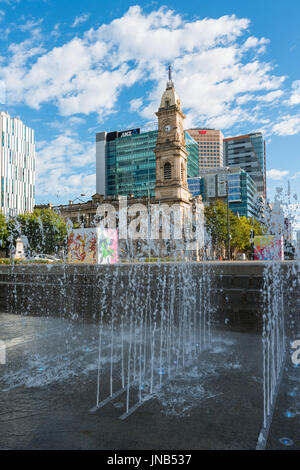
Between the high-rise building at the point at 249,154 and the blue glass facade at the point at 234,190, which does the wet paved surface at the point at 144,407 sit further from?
the high-rise building at the point at 249,154

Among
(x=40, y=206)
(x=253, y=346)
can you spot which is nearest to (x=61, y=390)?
(x=253, y=346)

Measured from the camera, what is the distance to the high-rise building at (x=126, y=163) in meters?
81.6

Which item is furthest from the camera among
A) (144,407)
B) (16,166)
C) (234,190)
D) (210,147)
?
(210,147)

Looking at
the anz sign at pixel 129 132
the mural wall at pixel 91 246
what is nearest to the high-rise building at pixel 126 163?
the anz sign at pixel 129 132

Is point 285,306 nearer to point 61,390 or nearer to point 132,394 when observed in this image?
point 132,394

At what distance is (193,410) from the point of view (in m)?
4.31

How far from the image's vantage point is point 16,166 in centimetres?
7012

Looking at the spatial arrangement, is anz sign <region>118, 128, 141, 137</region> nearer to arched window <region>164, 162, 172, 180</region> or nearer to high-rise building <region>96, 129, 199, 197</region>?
high-rise building <region>96, 129, 199, 197</region>

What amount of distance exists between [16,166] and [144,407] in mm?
73680

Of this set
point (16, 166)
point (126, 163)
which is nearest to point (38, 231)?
point (16, 166)

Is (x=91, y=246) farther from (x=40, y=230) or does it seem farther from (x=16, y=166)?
(x=16, y=166)

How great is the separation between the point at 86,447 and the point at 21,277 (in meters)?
13.2

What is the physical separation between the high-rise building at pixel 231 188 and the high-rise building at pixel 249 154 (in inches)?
875

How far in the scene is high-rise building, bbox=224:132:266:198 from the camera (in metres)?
130
